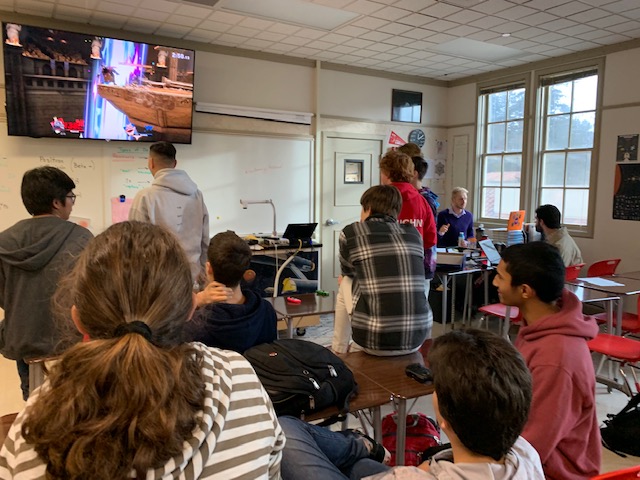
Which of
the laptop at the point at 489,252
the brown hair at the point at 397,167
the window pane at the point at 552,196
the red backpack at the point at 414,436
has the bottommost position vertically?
the red backpack at the point at 414,436

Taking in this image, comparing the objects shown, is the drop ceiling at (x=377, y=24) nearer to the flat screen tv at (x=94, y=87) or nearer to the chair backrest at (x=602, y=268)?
the flat screen tv at (x=94, y=87)

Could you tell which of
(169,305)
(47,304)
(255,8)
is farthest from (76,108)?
(169,305)

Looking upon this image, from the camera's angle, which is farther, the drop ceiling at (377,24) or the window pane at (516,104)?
the window pane at (516,104)

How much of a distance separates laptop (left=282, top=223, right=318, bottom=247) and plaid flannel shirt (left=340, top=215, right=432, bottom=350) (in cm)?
245

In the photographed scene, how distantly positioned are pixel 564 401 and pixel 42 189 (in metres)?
2.16

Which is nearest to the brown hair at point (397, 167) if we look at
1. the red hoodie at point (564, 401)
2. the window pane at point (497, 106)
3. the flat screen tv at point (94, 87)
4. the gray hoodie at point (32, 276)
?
the red hoodie at point (564, 401)

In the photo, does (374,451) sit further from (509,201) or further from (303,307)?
(509,201)

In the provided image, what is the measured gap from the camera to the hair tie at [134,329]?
78cm

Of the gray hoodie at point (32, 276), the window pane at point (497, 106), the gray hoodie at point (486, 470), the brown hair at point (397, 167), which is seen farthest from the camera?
the window pane at point (497, 106)

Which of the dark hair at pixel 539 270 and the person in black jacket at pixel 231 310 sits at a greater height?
the dark hair at pixel 539 270

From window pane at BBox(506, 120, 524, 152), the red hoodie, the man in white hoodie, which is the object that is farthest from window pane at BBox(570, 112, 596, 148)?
the red hoodie

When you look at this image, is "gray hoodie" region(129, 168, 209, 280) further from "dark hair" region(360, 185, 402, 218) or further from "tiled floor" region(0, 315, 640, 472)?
"tiled floor" region(0, 315, 640, 472)

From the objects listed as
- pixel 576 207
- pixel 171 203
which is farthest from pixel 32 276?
pixel 576 207

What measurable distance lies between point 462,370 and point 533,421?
57 cm
